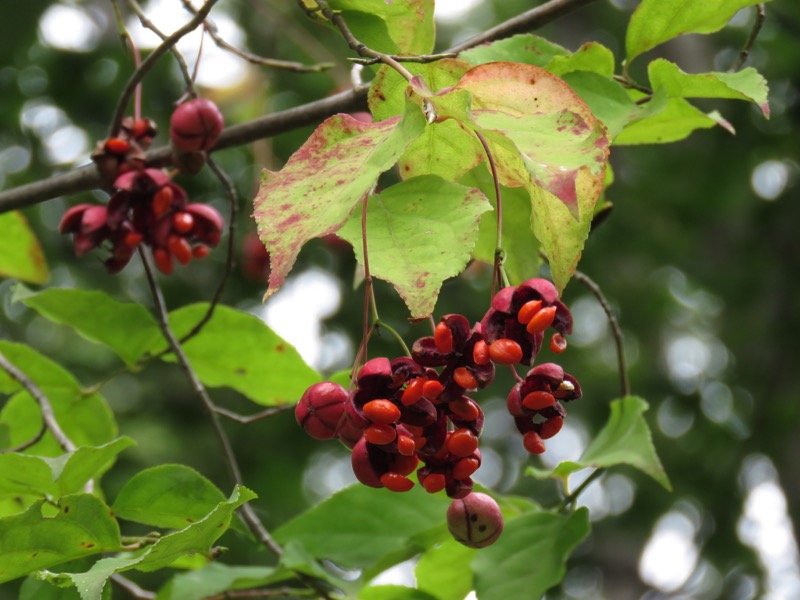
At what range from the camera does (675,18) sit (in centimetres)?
125

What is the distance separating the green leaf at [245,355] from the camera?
1576 mm

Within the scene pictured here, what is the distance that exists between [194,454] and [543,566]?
3.23m

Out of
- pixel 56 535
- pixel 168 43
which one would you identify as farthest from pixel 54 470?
pixel 168 43

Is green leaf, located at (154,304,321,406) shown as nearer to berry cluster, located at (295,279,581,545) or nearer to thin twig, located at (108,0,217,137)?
thin twig, located at (108,0,217,137)

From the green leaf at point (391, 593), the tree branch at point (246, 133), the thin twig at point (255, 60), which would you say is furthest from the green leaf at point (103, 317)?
the green leaf at point (391, 593)

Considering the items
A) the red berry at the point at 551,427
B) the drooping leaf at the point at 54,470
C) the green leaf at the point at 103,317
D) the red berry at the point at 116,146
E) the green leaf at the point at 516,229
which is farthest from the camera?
the green leaf at the point at 103,317

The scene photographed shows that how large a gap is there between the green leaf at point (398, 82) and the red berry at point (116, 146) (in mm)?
522

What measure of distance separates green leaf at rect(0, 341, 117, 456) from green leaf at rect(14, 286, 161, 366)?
84 millimetres

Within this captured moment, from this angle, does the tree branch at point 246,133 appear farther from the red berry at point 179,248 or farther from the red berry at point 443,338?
the red berry at point 443,338

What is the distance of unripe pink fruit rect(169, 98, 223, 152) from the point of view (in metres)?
1.35

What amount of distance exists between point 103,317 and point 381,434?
85 cm

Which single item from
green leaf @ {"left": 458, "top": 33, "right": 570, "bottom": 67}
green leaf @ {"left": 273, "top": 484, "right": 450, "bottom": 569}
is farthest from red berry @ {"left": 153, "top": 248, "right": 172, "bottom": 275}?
green leaf @ {"left": 458, "top": 33, "right": 570, "bottom": 67}

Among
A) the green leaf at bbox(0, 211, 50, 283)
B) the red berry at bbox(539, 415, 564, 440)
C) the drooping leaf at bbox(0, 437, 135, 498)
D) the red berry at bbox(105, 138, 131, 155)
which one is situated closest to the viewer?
the red berry at bbox(539, 415, 564, 440)

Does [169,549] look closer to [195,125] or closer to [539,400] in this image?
[539,400]
